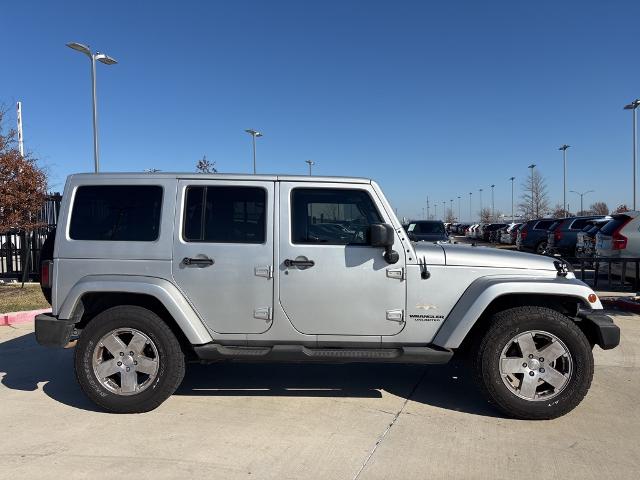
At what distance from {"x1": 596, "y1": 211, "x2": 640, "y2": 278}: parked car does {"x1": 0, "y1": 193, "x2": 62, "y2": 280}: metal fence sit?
1238cm

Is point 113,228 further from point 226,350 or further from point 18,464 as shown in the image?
point 18,464

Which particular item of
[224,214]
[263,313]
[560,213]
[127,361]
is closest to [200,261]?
[224,214]

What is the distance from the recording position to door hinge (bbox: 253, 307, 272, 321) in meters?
4.32

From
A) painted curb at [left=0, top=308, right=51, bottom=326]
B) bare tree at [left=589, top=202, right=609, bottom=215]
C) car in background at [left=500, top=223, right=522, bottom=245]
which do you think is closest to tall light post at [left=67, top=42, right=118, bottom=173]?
painted curb at [left=0, top=308, right=51, bottom=326]

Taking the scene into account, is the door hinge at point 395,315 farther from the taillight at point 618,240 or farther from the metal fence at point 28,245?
the metal fence at point 28,245

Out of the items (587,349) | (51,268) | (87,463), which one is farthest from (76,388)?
(587,349)

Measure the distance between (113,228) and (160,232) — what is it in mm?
434

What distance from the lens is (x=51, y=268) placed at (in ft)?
14.6

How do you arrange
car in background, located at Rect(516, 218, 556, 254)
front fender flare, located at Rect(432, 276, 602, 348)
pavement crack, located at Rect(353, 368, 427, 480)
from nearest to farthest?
1. pavement crack, located at Rect(353, 368, 427, 480)
2. front fender flare, located at Rect(432, 276, 602, 348)
3. car in background, located at Rect(516, 218, 556, 254)

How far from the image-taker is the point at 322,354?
4266 millimetres

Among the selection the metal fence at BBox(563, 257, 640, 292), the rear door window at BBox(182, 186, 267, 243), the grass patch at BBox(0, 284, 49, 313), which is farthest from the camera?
the metal fence at BBox(563, 257, 640, 292)

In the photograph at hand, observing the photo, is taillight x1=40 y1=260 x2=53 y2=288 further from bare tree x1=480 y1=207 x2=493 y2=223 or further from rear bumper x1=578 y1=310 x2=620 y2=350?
bare tree x1=480 y1=207 x2=493 y2=223

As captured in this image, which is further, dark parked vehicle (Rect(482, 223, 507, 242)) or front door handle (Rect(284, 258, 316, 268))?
dark parked vehicle (Rect(482, 223, 507, 242))

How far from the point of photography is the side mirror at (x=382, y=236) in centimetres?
411
